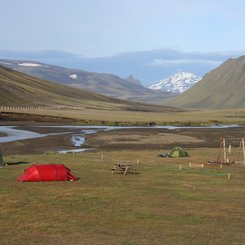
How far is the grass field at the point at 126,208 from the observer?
23.1 m

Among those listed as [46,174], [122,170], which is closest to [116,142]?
[122,170]

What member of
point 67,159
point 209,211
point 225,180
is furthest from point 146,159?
point 209,211

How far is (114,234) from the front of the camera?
924 inches

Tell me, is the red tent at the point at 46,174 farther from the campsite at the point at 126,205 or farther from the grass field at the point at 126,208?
the grass field at the point at 126,208

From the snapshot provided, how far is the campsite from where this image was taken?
23.2 meters

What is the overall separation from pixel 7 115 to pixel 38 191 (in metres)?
108

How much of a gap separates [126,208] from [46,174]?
10.8m

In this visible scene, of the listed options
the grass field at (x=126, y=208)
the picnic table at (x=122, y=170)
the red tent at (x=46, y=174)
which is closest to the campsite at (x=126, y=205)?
the grass field at (x=126, y=208)

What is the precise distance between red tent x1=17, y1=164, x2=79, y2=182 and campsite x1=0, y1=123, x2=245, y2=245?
24.6 inches

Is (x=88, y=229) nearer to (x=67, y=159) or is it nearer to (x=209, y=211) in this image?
(x=209, y=211)

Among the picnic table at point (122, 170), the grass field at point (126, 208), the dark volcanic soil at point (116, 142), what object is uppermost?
the dark volcanic soil at point (116, 142)

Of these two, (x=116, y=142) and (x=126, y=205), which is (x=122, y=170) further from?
(x=116, y=142)

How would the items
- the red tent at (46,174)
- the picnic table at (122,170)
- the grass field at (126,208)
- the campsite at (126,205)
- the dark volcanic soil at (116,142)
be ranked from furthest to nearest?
the dark volcanic soil at (116,142) < the picnic table at (122,170) < the red tent at (46,174) < the campsite at (126,205) < the grass field at (126,208)

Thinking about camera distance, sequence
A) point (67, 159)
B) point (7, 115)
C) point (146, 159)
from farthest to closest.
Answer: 1. point (7, 115)
2. point (146, 159)
3. point (67, 159)
